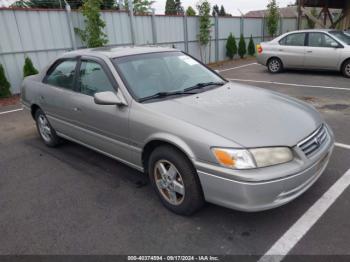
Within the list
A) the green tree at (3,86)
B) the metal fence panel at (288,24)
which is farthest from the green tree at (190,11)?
the metal fence panel at (288,24)

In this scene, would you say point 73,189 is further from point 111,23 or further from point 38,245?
point 111,23

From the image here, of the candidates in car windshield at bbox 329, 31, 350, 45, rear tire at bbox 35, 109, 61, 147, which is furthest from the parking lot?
car windshield at bbox 329, 31, 350, 45

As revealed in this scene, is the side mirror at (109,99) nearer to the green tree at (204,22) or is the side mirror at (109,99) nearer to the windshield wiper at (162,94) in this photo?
the windshield wiper at (162,94)

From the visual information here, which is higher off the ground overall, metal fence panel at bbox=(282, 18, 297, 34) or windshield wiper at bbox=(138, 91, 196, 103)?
metal fence panel at bbox=(282, 18, 297, 34)

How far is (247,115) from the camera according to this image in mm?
2924

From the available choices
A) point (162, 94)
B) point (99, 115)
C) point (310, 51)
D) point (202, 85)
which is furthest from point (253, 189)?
point (310, 51)

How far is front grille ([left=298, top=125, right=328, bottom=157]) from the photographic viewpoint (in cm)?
272

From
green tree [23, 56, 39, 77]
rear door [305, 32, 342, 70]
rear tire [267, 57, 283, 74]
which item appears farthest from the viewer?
rear tire [267, 57, 283, 74]

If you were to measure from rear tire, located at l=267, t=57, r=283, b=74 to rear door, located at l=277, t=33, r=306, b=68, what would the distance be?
8.1 inches

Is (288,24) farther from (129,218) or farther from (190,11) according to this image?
(129,218)

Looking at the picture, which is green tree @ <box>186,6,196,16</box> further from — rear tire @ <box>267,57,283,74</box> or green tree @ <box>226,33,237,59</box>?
rear tire @ <box>267,57,283,74</box>

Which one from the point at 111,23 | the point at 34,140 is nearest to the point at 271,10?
the point at 111,23

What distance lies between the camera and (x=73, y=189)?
371cm

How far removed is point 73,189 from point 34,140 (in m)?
2.32
